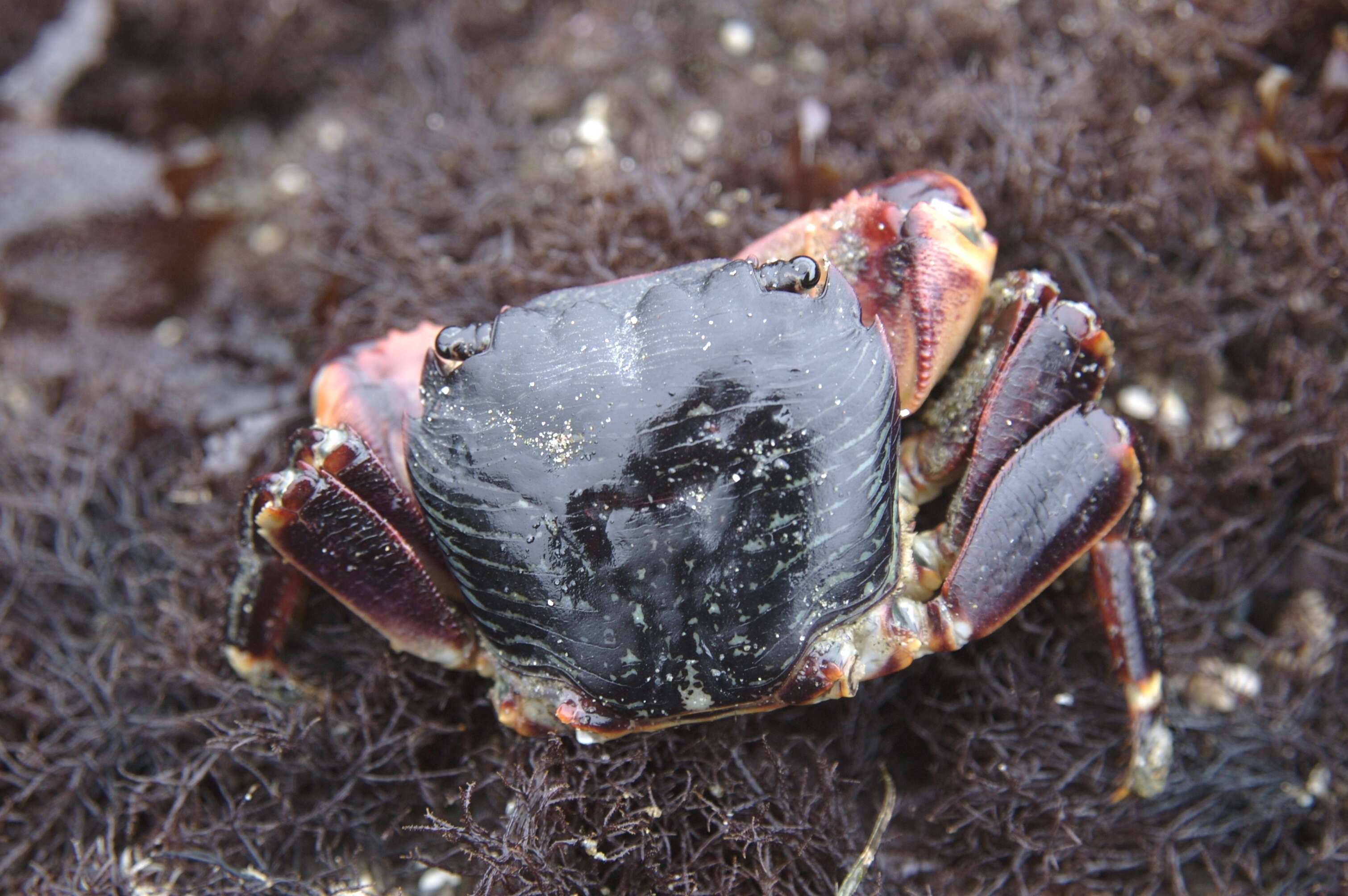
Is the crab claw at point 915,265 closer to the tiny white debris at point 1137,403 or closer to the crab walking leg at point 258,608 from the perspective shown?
the tiny white debris at point 1137,403

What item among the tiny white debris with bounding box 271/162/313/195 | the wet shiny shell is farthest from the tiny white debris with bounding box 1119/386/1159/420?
the tiny white debris with bounding box 271/162/313/195

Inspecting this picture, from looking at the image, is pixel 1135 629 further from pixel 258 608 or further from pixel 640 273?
pixel 258 608

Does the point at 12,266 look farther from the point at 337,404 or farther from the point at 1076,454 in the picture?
the point at 1076,454

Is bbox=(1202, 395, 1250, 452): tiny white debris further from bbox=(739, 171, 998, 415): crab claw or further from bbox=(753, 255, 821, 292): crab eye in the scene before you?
bbox=(753, 255, 821, 292): crab eye

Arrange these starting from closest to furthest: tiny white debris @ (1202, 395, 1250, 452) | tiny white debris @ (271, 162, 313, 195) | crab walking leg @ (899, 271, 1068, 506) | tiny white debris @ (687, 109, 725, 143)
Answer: crab walking leg @ (899, 271, 1068, 506), tiny white debris @ (1202, 395, 1250, 452), tiny white debris @ (687, 109, 725, 143), tiny white debris @ (271, 162, 313, 195)

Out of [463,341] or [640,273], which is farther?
[640,273]

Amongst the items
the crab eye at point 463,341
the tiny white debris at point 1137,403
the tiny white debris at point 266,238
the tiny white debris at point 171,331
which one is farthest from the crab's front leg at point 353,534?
the tiny white debris at point 1137,403

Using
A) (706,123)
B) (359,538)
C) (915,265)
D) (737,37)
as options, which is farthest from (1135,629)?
(737,37)
